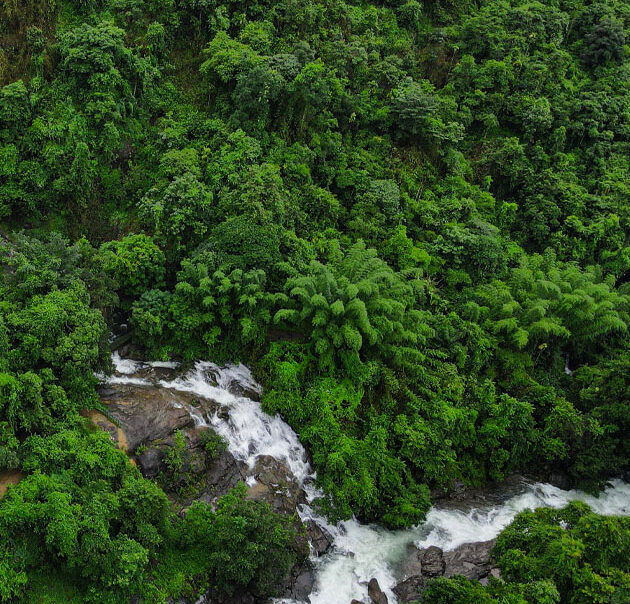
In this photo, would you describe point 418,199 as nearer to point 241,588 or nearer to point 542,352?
point 542,352

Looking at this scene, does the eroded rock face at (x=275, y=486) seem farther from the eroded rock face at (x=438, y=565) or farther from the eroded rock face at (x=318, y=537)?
the eroded rock face at (x=438, y=565)

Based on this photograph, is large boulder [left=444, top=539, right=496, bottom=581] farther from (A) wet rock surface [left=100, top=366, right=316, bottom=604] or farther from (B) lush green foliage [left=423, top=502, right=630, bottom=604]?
(A) wet rock surface [left=100, top=366, right=316, bottom=604]

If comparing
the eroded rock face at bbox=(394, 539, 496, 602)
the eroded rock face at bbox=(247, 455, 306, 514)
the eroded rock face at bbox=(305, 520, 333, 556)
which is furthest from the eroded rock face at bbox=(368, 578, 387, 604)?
the eroded rock face at bbox=(247, 455, 306, 514)

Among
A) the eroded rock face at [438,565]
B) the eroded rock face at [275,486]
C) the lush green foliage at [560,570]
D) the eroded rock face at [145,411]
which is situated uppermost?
the lush green foliage at [560,570]

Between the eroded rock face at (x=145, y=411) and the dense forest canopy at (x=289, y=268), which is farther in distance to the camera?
the eroded rock face at (x=145, y=411)

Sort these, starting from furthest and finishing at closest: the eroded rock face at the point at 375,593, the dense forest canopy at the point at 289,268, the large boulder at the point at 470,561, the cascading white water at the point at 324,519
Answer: the large boulder at the point at 470,561, the cascading white water at the point at 324,519, the eroded rock face at the point at 375,593, the dense forest canopy at the point at 289,268

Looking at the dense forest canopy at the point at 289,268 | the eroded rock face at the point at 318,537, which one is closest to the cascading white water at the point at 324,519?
the eroded rock face at the point at 318,537

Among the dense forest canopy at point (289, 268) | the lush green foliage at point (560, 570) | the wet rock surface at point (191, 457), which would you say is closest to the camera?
the lush green foliage at point (560, 570)
